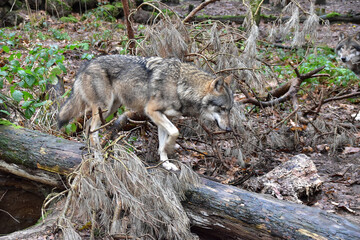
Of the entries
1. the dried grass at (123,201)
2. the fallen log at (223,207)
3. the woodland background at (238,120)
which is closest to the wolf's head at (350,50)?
the woodland background at (238,120)

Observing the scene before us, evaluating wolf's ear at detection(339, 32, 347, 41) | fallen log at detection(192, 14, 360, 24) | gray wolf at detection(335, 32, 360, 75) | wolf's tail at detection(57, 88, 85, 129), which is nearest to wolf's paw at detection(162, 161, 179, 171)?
wolf's tail at detection(57, 88, 85, 129)

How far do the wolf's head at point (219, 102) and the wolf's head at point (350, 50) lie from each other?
6252mm

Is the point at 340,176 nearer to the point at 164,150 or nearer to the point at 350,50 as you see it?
the point at 164,150

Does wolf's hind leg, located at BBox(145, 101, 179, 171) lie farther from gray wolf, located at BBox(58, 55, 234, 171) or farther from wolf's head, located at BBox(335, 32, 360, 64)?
wolf's head, located at BBox(335, 32, 360, 64)

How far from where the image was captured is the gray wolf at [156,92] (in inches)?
178

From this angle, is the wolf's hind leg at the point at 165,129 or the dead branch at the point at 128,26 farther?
the dead branch at the point at 128,26

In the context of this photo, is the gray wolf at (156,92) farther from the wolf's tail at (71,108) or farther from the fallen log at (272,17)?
the fallen log at (272,17)

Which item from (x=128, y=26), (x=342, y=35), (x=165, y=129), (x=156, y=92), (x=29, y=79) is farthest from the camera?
(x=342, y=35)

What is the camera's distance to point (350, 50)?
A: 9328 mm

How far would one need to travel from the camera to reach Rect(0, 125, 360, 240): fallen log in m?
3.30

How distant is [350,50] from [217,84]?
6.79m

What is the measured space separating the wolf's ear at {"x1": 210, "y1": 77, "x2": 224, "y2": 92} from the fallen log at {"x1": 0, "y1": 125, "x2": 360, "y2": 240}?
1.28 meters

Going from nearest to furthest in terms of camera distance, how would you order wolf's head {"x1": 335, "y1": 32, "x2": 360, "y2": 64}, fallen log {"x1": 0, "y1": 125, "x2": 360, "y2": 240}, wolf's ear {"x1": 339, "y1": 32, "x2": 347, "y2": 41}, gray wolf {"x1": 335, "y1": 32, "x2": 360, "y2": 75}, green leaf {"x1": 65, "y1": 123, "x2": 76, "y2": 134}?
1. fallen log {"x1": 0, "y1": 125, "x2": 360, "y2": 240}
2. green leaf {"x1": 65, "y1": 123, "x2": 76, "y2": 134}
3. gray wolf {"x1": 335, "y1": 32, "x2": 360, "y2": 75}
4. wolf's head {"x1": 335, "y1": 32, "x2": 360, "y2": 64}
5. wolf's ear {"x1": 339, "y1": 32, "x2": 347, "y2": 41}

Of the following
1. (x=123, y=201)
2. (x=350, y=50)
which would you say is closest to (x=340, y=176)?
(x=123, y=201)
